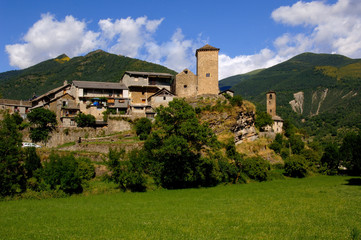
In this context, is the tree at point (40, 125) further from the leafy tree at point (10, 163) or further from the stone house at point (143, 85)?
the stone house at point (143, 85)

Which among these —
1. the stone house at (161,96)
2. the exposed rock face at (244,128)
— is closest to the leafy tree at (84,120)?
the stone house at (161,96)

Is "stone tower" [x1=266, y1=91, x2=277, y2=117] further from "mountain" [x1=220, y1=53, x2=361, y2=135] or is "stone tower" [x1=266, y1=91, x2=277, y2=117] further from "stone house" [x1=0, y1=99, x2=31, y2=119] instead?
"stone house" [x1=0, y1=99, x2=31, y2=119]

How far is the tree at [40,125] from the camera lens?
4466 centimetres

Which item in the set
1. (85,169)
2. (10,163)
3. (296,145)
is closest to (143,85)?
(85,169)

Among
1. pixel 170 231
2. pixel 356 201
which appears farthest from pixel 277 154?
pixel 170 231

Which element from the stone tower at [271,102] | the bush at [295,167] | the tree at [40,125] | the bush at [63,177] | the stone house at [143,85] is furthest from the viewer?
Answer: the stone tower at [271,102]

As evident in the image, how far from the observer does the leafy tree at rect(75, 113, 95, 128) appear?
47000mm

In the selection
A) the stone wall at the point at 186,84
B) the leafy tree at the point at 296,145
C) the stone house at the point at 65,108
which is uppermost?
the stone wall at the point at 186,84

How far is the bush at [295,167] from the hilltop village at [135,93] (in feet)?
52.6

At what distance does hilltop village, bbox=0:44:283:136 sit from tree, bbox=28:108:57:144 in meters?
2.42

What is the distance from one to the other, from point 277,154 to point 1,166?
4263cm

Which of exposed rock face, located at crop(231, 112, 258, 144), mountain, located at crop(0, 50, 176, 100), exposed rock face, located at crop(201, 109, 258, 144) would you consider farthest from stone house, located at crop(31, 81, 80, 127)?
mountain, located at crop(0, 50, 176, 100)

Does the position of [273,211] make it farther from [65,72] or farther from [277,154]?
[65,72]

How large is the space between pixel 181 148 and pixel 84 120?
19840mm
